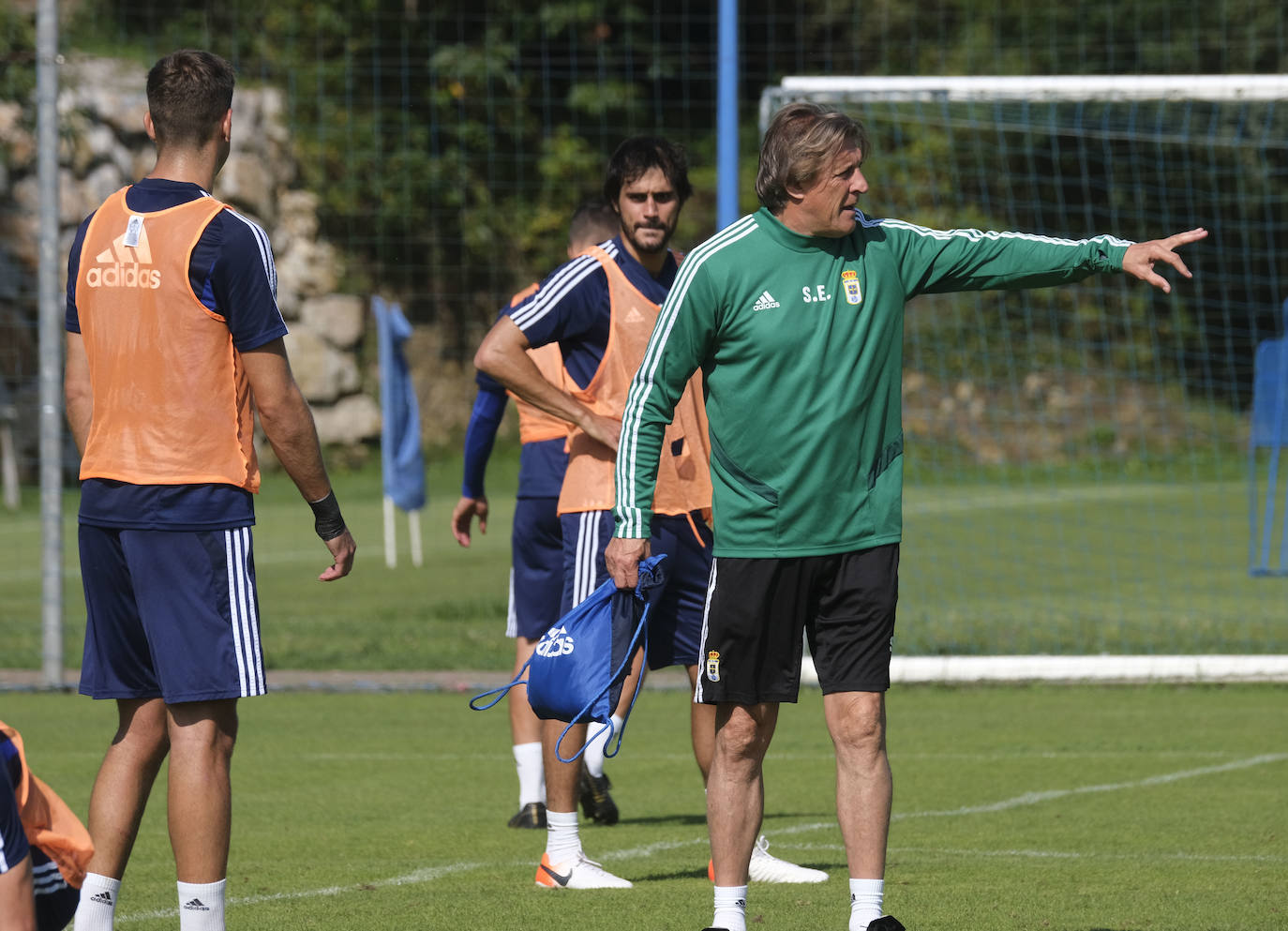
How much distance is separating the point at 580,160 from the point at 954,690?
14175 millimetres

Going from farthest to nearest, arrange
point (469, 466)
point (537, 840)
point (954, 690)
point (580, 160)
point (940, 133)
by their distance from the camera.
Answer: point (580, 160) → point (940, 133) → point (954, 690) → point (469, 466) → point (537, 840)

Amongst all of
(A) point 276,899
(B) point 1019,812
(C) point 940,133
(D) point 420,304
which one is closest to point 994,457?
(C) point 940,133

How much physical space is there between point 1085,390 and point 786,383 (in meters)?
22.4

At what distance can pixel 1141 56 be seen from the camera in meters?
30.9

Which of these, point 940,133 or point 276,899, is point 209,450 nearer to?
point 276,899

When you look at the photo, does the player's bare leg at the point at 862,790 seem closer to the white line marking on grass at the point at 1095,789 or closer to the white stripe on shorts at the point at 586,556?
the white stripe on shorts at the point at 586,556

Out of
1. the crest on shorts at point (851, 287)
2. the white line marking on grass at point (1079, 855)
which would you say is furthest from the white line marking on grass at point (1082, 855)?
the crest on shorts at point (851, 287)

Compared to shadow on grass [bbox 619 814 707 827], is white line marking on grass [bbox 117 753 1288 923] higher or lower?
higher

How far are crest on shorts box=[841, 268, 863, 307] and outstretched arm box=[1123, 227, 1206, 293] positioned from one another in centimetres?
68

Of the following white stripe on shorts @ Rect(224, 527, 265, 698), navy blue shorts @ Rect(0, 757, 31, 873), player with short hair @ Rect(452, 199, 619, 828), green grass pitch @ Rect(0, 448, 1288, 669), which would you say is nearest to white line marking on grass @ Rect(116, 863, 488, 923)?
player with short hair @ Rect(452, 199, 619, 828)

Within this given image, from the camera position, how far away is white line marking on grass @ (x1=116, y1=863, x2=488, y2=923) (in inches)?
210

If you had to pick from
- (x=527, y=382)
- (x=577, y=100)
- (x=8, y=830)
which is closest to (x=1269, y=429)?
(x=577, y=100)

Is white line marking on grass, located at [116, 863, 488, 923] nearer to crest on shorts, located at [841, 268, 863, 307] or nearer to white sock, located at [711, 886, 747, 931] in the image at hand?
white sock, located at [711, 886, 747, 931]

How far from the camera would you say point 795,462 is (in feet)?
15.1
